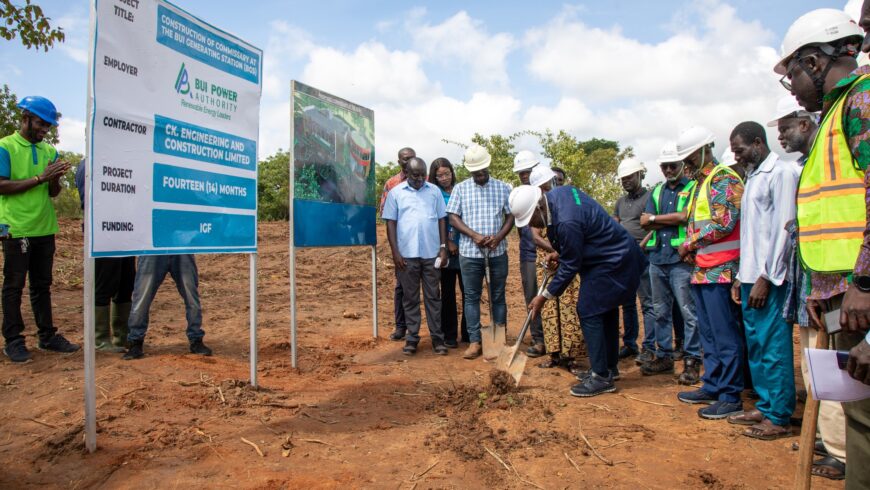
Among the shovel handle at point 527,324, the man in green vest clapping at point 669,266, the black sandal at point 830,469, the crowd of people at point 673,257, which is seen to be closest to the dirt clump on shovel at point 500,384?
the shovel handle at point 527,324

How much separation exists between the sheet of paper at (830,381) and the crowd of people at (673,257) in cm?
10

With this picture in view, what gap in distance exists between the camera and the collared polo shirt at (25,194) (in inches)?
193

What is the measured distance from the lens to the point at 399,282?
261 inches

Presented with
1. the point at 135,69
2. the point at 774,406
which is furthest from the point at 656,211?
the point at 135,69

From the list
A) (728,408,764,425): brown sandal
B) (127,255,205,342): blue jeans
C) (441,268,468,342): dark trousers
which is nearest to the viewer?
(728,408,764,425): brown sandal

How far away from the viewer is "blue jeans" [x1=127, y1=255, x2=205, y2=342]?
500 cm

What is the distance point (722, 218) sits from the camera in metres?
3.98

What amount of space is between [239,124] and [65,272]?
26.0ft

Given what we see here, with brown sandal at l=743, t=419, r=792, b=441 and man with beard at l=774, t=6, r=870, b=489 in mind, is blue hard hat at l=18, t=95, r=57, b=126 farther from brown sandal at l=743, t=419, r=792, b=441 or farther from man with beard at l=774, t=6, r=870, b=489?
brown sandal at l=743, t=419, r=792, b=441

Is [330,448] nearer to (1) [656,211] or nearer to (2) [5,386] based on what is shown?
(2) [5,386]

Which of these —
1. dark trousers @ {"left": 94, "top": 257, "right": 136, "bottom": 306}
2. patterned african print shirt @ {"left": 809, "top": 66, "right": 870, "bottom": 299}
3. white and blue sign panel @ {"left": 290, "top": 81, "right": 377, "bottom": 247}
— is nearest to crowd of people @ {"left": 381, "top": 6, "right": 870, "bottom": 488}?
patterned african print shirt @ {"left": 809, "top": 66, "right": 870, "bottom": 299}

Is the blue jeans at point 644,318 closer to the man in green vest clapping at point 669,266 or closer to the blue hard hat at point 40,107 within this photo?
the man in green vest clapping at point 669,266

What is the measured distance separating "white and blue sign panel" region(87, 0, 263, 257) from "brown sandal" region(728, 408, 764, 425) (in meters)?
3.80

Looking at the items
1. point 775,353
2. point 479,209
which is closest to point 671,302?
point 775,353
